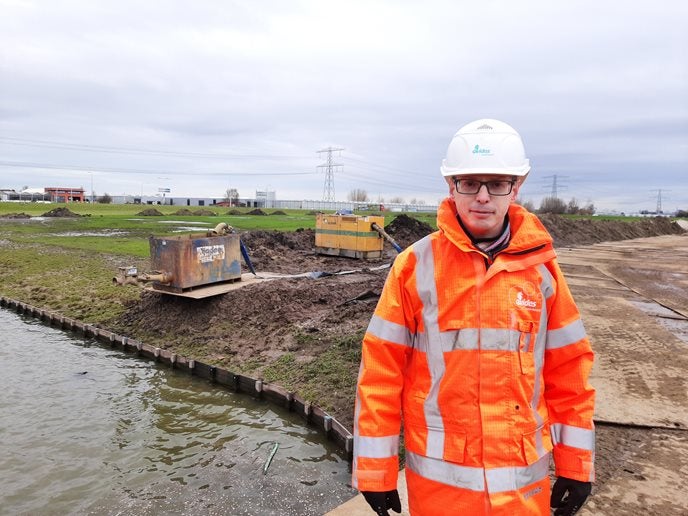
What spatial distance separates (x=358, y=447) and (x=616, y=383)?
549 centimetres

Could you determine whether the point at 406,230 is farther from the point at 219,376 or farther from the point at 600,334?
the point at 219,376

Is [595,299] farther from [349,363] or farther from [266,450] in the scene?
[266,450]

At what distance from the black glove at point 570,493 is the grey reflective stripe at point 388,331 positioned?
0.95 metres

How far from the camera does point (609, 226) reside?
143 ft

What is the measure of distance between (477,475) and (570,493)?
1.83ft

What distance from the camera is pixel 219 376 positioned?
7.94 m

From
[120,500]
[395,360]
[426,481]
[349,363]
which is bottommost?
[120,500]

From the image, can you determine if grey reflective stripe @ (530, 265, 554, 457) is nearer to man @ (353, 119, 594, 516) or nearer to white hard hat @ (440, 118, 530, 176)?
man @ (353, 119, 594, 516)

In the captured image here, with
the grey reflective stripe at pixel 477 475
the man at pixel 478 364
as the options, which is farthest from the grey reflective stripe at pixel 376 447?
the grey reflective stripe at pixel 477 475

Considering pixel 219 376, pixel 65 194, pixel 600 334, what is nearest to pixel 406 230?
pixel 600 334

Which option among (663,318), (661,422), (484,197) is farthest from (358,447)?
(663,318)

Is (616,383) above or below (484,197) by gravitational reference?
below

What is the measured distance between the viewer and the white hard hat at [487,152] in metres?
2.20

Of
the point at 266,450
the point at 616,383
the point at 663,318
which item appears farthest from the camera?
the point at 663,318
